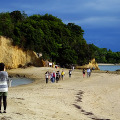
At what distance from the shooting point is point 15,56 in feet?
158

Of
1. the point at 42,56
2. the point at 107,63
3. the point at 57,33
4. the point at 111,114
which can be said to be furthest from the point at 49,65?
the point at 107,63

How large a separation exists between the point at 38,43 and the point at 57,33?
12.9 metres

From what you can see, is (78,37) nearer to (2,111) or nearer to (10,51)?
(10,51)

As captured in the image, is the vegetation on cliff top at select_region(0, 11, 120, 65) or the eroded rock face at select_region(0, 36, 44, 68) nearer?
the eroded rock face at select_region(0, 36, 44, 68)

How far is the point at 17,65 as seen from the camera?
48.4 m

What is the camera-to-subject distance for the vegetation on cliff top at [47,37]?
50.1m

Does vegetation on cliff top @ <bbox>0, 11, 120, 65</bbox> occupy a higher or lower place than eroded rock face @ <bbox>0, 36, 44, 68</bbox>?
higher

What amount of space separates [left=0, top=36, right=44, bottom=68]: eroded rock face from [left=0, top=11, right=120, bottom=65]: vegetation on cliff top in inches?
45.2

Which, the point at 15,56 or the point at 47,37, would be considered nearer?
the point at 15,56

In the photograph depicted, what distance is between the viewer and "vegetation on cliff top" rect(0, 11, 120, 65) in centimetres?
5009

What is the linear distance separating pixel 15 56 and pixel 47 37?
40.4 feet

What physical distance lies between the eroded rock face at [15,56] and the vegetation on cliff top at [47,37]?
115cm

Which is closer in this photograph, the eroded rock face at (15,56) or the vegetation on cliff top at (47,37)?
the eroded rock face at (15,56)

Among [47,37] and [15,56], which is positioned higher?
[47,37]
